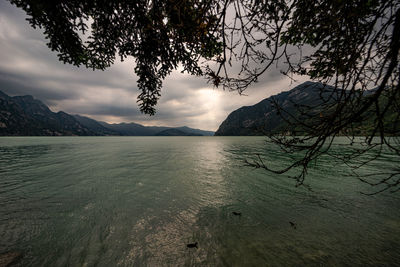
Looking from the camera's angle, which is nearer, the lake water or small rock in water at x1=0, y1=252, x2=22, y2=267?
small rock in water at x1=0, y1=252, x2=22, y2=267

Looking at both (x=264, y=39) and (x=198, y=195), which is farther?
(x=198, y=195)

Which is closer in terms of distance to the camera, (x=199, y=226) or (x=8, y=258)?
(x=8, y=258)

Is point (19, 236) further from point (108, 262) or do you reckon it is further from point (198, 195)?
point (198, 195)

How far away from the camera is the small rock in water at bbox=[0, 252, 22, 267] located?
12.1 ft

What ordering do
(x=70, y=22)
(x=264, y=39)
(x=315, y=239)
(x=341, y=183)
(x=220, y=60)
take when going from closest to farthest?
(x=220, y=60) → (x=264, y=39) → (x=315, y=239) → (x=70, y=22) → (x=341, y=183)

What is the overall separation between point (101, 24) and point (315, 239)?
1018 centimetres

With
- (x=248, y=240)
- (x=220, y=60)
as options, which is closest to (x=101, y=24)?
(x=220, y=60)

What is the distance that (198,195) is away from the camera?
8.01 metres

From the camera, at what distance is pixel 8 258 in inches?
150

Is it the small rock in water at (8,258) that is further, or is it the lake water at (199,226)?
the lake water at (199,226)

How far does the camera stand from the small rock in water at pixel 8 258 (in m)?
3.69

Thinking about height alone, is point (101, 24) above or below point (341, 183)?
above

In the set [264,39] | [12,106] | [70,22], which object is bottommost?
[264,39]

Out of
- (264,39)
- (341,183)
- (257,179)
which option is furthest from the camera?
(257,179)
